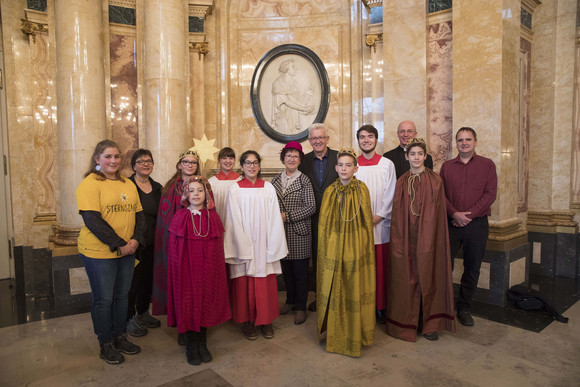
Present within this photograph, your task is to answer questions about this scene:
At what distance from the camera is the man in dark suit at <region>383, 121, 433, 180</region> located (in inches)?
170

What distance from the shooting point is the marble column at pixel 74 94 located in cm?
492

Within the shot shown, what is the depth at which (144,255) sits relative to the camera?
155 inches

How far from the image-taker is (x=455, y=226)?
4180 millimetres

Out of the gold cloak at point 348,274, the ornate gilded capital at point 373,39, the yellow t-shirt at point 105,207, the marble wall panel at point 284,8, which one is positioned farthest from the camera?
the marble wall panel at point 284,8

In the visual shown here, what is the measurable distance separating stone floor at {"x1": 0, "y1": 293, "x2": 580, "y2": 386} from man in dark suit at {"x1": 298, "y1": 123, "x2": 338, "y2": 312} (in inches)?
51.3

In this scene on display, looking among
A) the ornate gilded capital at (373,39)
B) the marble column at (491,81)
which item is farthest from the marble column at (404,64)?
the marble column at (491,81)

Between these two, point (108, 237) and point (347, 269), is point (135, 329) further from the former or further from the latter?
point (347, 269)

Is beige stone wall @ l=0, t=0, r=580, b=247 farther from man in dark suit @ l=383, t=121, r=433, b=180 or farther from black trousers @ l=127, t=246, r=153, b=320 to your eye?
black trousers @ l=127, t=246, r=153, b=320

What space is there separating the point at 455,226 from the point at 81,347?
12.7ft

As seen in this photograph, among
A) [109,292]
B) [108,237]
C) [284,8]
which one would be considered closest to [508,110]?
[284,8]

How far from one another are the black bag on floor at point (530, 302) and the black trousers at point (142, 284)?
407cm

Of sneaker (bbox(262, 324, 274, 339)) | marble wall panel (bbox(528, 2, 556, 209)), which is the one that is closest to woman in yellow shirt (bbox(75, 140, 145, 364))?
sneaker (bbox(262, 324, 274, 339))

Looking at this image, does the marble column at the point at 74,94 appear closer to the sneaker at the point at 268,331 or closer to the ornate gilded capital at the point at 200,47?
the ornate gilded capital at the point at 200,47

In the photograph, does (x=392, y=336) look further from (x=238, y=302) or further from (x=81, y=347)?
(x=81, y=347)
